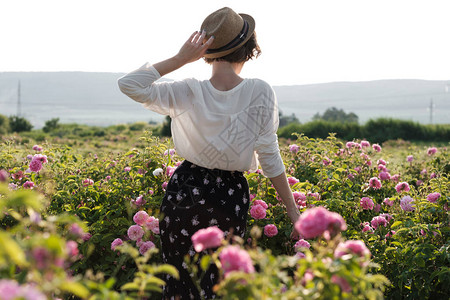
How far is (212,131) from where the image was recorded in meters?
2.39

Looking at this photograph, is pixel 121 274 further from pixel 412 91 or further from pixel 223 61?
pixel 412 91

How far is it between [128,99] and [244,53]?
530ft

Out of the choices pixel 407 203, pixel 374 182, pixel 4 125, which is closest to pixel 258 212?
pixel 407 203

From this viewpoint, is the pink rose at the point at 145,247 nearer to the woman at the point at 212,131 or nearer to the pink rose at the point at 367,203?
the woman at the point at 212,131

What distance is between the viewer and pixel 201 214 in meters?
2.49

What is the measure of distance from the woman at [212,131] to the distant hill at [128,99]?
481 feet

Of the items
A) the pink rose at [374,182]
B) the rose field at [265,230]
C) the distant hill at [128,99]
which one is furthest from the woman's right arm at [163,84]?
the distant hill at [128,99]

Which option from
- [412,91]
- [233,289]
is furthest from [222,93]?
[412,91]

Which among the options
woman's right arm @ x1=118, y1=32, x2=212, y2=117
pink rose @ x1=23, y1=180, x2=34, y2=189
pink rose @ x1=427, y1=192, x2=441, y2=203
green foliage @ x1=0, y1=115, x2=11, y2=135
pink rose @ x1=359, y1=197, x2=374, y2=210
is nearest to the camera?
woman's right arm @ x1=118, y1=32, x2=212, y2=117

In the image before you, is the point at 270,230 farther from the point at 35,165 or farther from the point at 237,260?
the point at 35,165

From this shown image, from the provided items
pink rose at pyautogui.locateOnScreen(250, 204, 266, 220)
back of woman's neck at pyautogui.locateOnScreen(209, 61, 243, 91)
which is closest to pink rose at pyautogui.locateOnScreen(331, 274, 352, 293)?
back of woman's neck at pyautogui.locateOnScreen(209, 61, 243, 91)

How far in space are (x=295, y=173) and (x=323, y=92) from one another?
600ft

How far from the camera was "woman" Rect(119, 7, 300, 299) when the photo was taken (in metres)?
2.38

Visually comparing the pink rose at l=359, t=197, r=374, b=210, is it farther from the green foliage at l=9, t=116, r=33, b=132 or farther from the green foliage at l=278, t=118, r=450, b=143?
the green foliage at l=9, t=116, r=33, b=132
